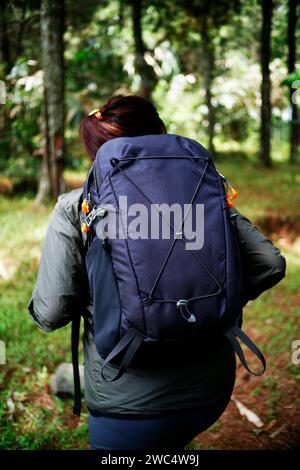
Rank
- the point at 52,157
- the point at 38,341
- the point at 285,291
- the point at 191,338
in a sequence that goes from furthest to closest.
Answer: the point at 52,157 → the point at 285,291 → the point at 38,341 → the point at 191,338

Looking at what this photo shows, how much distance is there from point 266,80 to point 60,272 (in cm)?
1189

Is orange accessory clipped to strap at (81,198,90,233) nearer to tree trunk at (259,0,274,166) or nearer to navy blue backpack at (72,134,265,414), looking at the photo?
navy blue backpack at (72,134,265,414)

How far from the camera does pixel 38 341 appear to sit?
4.52m

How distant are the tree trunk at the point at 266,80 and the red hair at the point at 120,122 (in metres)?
8.50

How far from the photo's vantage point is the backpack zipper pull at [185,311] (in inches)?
59.6

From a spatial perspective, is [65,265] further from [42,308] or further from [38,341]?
[38,341]

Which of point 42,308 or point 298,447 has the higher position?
point 42,308

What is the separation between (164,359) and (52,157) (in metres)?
7.13

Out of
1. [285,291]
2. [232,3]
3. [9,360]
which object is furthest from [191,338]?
[232,3]

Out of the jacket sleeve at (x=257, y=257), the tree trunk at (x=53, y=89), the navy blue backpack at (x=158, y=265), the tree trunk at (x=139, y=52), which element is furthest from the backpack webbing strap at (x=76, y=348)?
the tree trunk at (x=139, y=52)

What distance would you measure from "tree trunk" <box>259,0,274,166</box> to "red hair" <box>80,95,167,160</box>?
27.9 ft

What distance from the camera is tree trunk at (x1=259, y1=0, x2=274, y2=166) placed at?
9891 millimetres

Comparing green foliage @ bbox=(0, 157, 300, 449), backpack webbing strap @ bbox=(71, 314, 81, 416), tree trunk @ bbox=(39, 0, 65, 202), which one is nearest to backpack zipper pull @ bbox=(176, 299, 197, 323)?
backpack webbing strap @ bbox=(71, 314, 81, 416)
